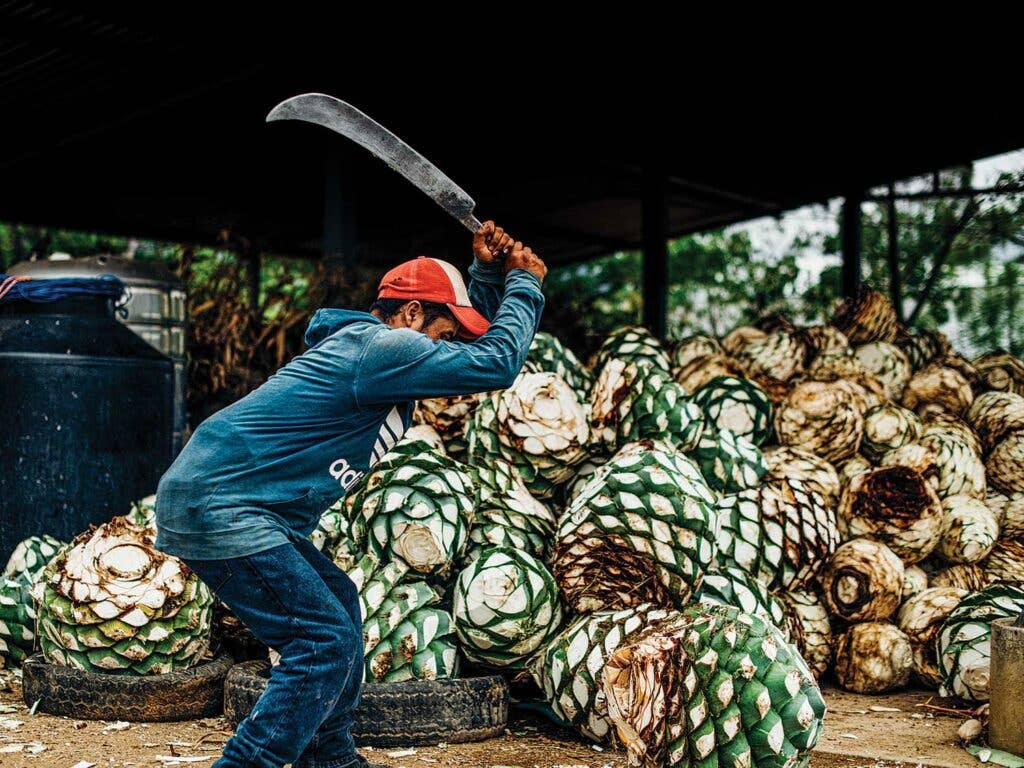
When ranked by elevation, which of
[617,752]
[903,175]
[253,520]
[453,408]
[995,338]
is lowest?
[617,752]

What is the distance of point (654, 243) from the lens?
9.79 meters

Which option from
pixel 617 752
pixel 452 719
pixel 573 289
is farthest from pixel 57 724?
pixel 573 289

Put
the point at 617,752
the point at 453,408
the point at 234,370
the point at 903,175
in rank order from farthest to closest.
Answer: the point at 903,175 → the point at 234,370 → the point at 453,408 → the point at 617,752

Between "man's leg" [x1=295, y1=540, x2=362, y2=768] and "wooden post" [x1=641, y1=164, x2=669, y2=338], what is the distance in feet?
23.1

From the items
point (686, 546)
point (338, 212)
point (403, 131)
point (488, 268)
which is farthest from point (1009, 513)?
point (403, 131)

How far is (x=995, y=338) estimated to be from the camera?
10562mm

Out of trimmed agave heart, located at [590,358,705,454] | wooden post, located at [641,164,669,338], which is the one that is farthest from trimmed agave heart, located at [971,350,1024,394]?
wooden post, located at [641,164,669,338]

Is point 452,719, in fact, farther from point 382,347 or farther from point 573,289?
point 573,289

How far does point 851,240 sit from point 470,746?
325 inches

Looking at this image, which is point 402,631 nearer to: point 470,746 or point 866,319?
point 470,746

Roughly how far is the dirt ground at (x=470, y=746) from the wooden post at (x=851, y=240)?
276 inches

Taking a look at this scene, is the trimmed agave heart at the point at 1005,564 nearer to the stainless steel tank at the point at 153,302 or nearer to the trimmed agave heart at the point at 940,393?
the trimmed agave heart at the point at 940,393

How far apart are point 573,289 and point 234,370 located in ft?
17.4

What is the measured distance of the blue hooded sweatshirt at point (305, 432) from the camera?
2.56 meters
